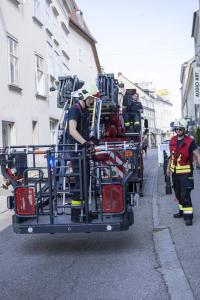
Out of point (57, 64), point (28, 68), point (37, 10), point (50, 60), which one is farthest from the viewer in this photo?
point (57, 64)

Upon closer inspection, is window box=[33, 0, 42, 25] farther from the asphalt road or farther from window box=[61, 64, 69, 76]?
the asphalt road

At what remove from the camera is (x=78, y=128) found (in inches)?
271

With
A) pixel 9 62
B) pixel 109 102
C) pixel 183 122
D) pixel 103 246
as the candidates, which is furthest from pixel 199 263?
pixel 9 62

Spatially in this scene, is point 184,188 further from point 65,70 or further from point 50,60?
point 65,70

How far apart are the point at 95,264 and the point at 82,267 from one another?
0.65ft

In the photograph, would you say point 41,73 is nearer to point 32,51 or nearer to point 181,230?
point 32,51

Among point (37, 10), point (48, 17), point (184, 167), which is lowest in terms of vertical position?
point (184, 167)

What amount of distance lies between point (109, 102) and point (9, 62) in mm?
5546

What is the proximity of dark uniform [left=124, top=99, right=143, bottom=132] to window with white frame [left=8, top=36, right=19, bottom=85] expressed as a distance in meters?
4.91

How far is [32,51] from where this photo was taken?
63.5 ft

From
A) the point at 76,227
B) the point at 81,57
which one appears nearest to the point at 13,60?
the point at 76,227

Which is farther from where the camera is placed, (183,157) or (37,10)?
(37,10)

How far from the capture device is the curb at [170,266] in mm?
4707

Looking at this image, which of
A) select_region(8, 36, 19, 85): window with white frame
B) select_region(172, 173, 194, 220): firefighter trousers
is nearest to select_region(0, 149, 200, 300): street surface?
select_region(172, 173, 194, 220): firefighter trousers
